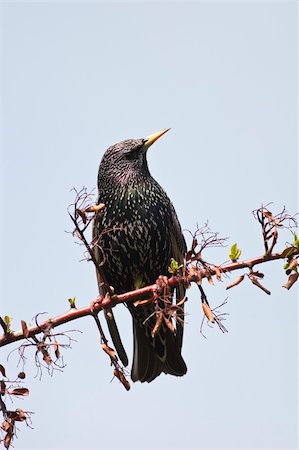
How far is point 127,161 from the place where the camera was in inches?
207

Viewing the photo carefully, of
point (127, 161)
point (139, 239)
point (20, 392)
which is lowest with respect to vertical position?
point (20, 392)

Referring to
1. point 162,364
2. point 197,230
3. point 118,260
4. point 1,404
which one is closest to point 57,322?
point 1,404

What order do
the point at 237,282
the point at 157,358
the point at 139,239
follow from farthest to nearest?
the point at 157,358
the point at 139,239
the point at 237,282

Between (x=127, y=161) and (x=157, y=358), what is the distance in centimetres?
131

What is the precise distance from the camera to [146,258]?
4969 mm

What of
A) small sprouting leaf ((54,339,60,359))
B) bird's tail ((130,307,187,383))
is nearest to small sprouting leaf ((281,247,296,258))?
small sprouting leaf ((54,339,60,359))

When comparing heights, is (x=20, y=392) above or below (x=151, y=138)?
below

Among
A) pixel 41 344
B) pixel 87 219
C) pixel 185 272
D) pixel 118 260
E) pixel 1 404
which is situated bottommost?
pixel 1 404

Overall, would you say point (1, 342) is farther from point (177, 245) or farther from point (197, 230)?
point (177, 245)

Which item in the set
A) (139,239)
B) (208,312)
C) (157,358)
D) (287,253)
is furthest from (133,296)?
(157,358)

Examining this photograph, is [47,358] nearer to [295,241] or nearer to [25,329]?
[25,329]

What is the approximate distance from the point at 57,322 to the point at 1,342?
0.68 feet

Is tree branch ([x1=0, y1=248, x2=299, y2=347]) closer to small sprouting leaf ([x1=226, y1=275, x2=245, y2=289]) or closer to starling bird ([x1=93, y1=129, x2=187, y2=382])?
small sprouting leaf ([x1=226, y1=275, x2=245, y2=289])

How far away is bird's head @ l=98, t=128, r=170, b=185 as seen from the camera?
17.1 feet
